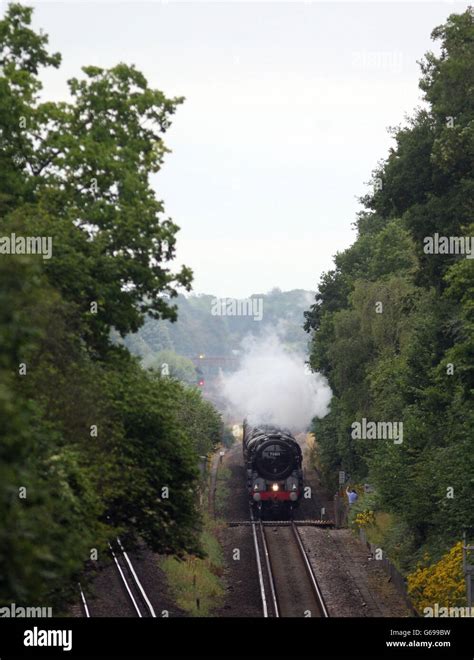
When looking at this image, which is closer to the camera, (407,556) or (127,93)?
(127,93)

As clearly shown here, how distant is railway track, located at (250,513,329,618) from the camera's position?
34.0 metres

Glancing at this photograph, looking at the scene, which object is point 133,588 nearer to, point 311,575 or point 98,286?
point 311,575

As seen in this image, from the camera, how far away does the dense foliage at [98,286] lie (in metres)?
21.4

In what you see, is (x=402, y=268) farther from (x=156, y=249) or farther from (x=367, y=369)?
(x=156, y=249)

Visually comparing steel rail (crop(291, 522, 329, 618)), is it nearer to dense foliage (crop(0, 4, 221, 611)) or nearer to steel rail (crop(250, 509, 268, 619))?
steel rail (crop(250, 509, 268, 619))

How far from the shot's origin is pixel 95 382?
22938 millimetres

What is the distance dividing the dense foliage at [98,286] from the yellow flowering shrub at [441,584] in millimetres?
8479

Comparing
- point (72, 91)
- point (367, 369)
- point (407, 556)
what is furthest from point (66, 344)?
point (367, 369)

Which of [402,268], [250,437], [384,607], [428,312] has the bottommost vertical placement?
[384,607]

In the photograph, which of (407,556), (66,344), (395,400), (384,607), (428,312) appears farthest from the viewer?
(395,400)

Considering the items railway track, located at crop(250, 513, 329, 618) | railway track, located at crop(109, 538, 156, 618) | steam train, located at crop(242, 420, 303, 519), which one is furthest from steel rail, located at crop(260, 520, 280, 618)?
railway track, located at crop(109, 538, 156, 618)

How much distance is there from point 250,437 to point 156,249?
34.8 m

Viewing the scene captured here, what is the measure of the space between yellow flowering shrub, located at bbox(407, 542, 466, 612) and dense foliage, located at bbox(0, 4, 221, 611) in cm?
848

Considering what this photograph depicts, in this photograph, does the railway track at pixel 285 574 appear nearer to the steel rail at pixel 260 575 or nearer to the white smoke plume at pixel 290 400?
the steel rail at pixel 260 575
